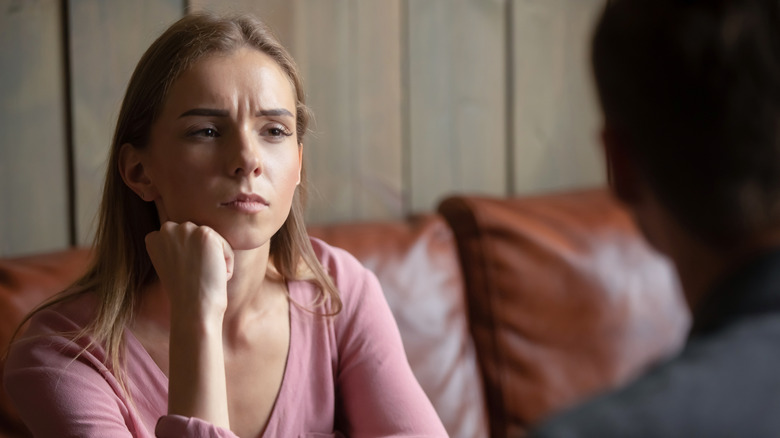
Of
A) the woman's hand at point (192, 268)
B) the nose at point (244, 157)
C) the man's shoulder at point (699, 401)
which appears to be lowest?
the woman's hand at point (192, 268)

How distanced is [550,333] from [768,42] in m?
1.27

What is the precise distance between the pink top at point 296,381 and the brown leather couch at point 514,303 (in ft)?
0.97

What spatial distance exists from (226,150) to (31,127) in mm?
640

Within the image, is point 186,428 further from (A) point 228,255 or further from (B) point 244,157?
(B) point 244,157

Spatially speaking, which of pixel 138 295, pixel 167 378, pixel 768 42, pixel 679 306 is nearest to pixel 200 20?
pixel 138 295

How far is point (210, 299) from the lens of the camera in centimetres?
125

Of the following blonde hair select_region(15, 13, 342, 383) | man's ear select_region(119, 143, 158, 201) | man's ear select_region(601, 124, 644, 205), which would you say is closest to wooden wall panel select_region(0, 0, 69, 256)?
blonde hair select_region(15, 13, 342, 383)

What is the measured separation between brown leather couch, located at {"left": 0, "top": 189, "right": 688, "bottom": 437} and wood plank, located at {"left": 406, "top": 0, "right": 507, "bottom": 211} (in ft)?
0.85

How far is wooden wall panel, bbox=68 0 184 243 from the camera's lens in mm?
1760

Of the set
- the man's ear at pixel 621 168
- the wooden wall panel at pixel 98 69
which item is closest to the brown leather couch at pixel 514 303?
the wooden wall panel at pixel 98 69

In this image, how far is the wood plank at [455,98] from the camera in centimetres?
219

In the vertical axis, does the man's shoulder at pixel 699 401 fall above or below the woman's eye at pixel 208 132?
below

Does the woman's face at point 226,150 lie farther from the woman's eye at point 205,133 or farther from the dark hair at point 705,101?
the dark hair at point 705,101

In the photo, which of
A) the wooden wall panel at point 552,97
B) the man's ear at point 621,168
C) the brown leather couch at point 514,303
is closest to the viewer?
the man's ear at point 621,168
